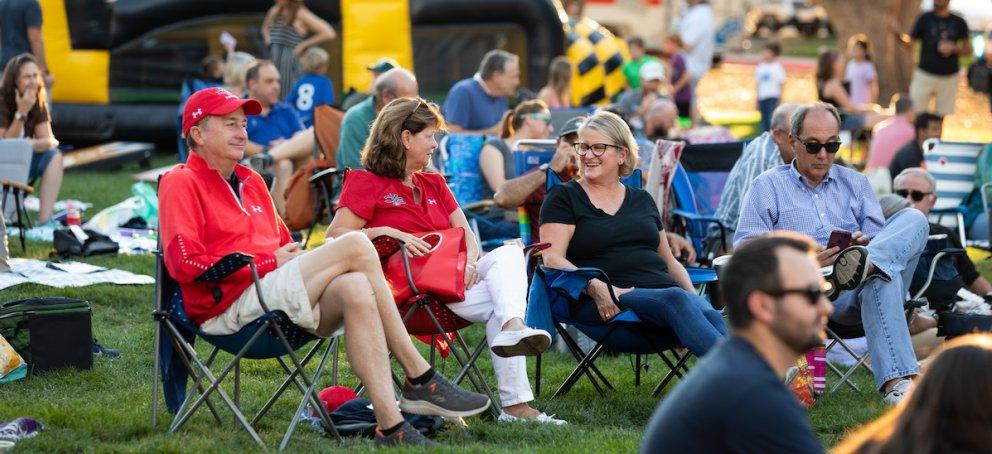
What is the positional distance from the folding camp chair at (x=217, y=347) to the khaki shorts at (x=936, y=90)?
42.7 feet

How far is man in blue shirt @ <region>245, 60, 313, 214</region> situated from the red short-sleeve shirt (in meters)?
4.31

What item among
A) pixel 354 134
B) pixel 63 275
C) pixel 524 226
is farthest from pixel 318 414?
pixel 354 134

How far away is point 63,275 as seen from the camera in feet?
26.7

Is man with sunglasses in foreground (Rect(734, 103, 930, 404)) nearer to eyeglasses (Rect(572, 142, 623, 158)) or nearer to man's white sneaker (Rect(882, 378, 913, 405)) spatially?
man's white sneaker (Rect(882, 378, 913, 405))

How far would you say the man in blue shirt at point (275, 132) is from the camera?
10.2 metres

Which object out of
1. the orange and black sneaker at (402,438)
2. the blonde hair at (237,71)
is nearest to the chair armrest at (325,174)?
the blonde hair at (237,71)

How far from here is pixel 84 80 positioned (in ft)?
48.4

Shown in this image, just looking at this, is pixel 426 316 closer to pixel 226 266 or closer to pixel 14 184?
pixel 226 266

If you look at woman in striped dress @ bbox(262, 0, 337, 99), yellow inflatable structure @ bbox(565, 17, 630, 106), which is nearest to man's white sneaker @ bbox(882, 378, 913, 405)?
woman in striped dress @ bbox(262, 0, 337, 99)

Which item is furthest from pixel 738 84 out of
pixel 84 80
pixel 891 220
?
pixel 891 220

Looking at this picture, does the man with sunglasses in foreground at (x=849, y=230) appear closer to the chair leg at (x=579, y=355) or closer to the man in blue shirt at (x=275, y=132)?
the chair leg at (x=579, y=355)

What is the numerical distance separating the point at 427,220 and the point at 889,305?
196 centimetres

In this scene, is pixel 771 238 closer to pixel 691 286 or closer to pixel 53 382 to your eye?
pixel 691 286

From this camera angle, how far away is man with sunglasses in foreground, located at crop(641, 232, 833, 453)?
2873mm
